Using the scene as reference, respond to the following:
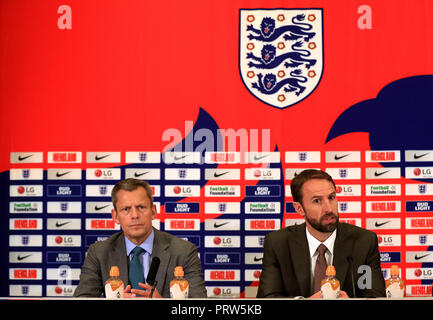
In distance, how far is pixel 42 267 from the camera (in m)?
3.27

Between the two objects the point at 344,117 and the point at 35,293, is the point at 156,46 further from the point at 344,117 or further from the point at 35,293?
the point at 35,293

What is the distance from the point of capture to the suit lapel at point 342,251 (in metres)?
2.28

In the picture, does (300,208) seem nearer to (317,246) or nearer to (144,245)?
(317,246)

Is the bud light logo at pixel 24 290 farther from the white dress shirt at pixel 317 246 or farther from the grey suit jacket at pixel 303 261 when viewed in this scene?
the white dress shirt at pixel 317 246

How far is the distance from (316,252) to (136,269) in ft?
2.92

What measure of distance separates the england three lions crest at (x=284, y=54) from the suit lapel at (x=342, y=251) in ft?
3.55

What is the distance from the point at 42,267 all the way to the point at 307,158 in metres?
1.92

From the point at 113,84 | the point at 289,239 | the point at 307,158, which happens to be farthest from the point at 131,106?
the point at 289,239

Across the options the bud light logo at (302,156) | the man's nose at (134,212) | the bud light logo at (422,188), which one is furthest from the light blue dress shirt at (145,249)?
the bud light logo at (422,188)

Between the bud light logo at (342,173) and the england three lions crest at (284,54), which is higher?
the england three lions crest at (284,54)

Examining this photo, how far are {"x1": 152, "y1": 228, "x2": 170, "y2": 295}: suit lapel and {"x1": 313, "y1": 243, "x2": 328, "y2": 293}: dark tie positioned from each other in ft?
2.29

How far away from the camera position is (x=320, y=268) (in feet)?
7.70
